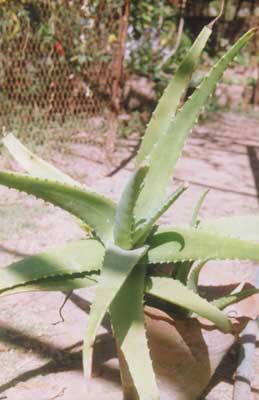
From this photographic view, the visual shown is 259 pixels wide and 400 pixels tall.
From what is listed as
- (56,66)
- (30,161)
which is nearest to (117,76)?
(56,66)

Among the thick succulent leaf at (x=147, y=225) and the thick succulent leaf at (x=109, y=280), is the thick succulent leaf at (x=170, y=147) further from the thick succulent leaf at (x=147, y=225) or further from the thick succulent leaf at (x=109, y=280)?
the thick succulent leaf at (x=109, y=280)

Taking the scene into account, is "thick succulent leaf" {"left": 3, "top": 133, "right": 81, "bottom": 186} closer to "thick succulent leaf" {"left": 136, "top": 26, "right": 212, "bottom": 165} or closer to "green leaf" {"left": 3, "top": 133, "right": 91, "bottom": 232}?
"green leaf" {"left": 3, "top": 133, "right": 91, "bottom": 232}

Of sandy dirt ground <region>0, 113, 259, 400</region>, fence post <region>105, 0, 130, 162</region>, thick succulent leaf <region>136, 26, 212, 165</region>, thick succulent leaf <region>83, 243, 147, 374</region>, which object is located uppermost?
thick succulent leaf <region>136, 26, 212, 165</region>

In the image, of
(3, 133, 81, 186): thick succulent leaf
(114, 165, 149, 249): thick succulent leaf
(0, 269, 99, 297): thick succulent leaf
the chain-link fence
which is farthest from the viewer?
the chain-link fence

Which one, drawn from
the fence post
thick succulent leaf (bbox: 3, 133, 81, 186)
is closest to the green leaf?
thick succulent leaf (bbox: 3, 133, 81, 186)

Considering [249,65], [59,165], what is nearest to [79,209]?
[59,165]

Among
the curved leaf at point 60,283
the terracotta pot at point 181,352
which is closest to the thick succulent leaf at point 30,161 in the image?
the curved leaf at point 60,283

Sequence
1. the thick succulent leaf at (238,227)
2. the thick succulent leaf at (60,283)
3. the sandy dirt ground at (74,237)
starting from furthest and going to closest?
the sandy dirt ground at (74,237) → the thick succulent leaf at (238,227) → the thick succulent leaf at (60,283)

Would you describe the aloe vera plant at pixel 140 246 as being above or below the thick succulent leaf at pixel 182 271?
above
